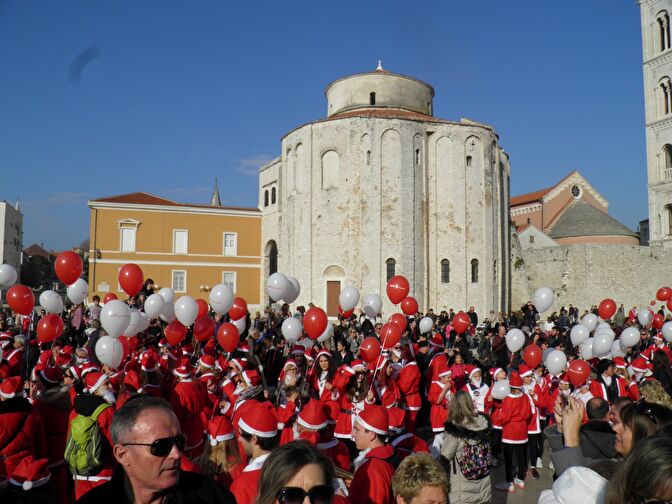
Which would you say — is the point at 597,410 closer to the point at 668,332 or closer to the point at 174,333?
the point at 174,333

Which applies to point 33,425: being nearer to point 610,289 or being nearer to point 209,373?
point 209,373

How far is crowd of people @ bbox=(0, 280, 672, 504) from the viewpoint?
8.55ft

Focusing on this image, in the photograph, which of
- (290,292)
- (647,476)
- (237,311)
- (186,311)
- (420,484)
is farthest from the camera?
(237,311)

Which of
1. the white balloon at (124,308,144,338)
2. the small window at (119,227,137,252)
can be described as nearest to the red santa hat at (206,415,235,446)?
the white balloon at (124,308,144,338)

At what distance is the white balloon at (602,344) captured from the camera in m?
10.7

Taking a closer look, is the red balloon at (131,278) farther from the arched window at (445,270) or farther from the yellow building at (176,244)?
the yellow building at (176,244)

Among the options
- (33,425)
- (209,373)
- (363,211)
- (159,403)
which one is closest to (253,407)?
(159,403)

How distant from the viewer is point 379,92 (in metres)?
38.3

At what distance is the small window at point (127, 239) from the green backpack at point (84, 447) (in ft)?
113

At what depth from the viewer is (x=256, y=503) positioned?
2672 millimetres

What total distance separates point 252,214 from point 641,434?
126ft

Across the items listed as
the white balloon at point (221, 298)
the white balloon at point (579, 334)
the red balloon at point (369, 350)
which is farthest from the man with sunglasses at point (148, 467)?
the white balloon at point (579, 334)

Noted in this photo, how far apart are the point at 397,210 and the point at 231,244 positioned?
13067mm

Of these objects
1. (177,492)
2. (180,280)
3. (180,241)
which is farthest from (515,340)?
(180,241)
